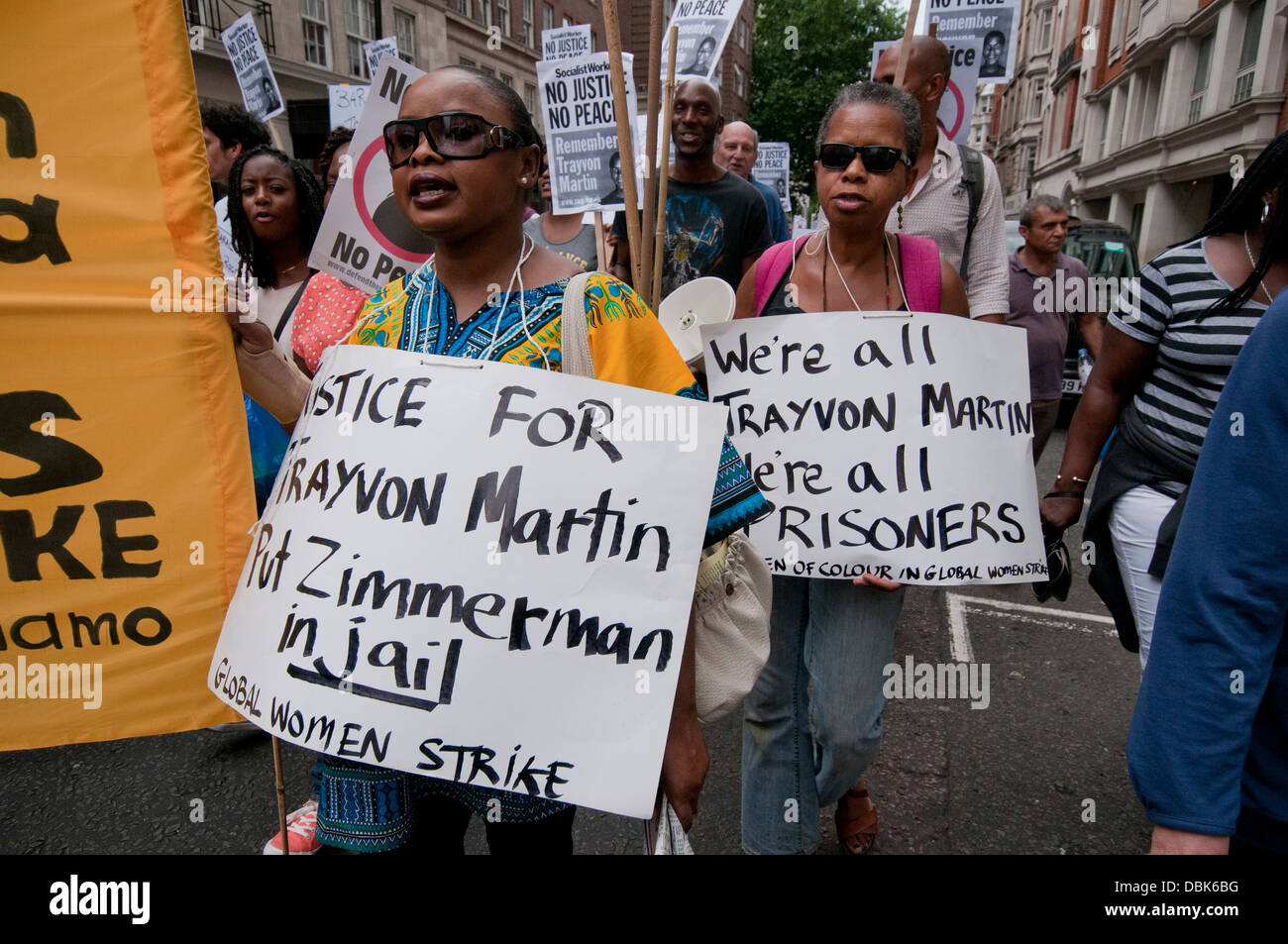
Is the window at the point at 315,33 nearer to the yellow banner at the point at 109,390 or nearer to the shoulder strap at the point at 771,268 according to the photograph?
the shoulder strap at the point at 771,268

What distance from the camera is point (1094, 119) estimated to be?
3089cm

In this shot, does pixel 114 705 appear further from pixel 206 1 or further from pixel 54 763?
pixel 206 1

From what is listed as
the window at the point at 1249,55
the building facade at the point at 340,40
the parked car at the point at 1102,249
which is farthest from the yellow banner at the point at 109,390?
the window at the point at 1249,55

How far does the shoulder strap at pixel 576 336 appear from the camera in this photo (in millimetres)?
1480

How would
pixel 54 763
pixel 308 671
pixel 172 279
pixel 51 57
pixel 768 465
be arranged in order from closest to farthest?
pixel 308 671 → pixel 51 57 → pixel 172 279 → pixel 768 465 → pixel 54 763

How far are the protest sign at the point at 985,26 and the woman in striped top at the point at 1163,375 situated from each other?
10.7ft

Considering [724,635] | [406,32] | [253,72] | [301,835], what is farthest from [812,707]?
[406,32]

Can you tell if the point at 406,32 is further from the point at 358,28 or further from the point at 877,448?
the point at 877,448

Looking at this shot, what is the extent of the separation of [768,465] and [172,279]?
1.42m

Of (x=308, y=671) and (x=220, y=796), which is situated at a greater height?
(x=308, y=671)

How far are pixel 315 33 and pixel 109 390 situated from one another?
68.7 feet

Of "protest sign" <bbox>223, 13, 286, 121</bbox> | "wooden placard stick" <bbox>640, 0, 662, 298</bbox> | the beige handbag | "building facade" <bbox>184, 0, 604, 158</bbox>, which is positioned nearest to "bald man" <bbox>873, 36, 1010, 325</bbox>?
"wooden placard stick" <bbox>640, 0, 662, 298</bbox>

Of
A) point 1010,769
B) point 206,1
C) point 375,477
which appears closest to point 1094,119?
point 206,1

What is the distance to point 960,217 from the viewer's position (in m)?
2.96
